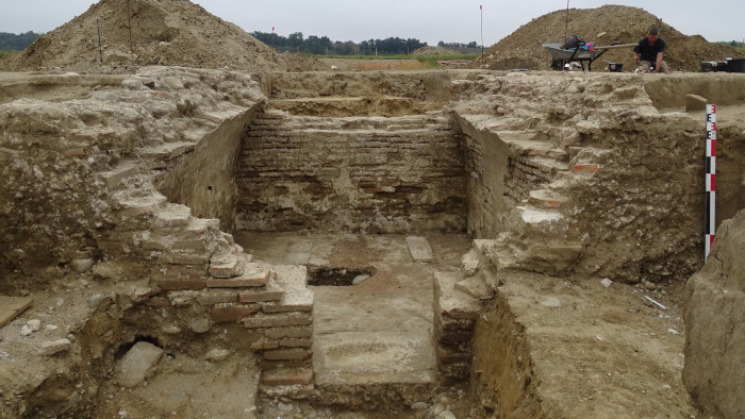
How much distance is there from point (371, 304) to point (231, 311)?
73.2 inches

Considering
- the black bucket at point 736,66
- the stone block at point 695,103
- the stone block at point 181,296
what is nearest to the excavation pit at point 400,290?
the stone block at point 181,296

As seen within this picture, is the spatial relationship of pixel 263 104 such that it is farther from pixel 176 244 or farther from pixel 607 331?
pixel 607 331

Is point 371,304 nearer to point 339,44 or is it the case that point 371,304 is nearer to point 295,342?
point 295,342

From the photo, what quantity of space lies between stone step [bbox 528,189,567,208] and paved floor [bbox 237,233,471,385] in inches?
54.3

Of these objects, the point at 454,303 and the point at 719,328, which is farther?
the point at 454,303

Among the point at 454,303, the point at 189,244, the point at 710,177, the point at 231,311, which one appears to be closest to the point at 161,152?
the point at 189,244

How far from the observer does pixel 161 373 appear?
3.36 m

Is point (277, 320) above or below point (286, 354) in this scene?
above

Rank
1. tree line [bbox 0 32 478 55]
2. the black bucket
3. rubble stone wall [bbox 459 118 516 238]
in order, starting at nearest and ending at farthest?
1. rubble stone wall [bbox 459 118 516 238]
2. the black bucket
3. tree line [bbox 0 32 478 55]

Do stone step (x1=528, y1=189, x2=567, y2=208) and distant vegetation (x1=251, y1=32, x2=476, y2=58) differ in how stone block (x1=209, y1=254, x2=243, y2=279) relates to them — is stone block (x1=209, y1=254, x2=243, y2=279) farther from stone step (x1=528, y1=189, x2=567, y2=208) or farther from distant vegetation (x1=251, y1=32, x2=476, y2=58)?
distant vegetation (x1=251, y1=32, x2=476, y2=58)

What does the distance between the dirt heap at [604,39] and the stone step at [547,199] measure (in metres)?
9.59

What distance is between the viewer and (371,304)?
5.05m

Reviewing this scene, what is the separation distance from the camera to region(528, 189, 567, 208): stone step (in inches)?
146

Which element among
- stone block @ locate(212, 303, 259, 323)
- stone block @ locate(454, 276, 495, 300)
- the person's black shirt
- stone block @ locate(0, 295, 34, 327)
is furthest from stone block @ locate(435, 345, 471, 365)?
the person's black shirt
